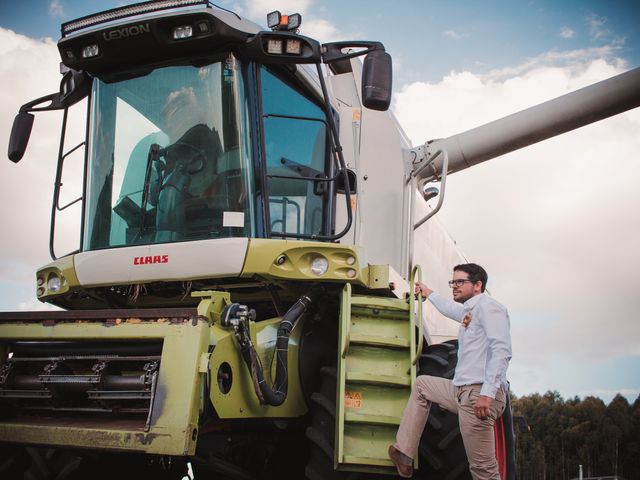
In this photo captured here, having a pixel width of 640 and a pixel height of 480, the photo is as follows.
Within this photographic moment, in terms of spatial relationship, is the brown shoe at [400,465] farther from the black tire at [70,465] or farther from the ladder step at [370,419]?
the black tire at [70,465]

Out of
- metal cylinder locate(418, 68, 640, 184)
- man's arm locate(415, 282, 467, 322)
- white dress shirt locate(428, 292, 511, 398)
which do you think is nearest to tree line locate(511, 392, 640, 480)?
metal cylinder locate(418, 68, 640, 184)

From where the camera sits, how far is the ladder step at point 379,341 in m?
4.90

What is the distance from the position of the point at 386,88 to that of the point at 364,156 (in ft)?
5.07

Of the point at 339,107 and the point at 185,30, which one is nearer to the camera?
the point at 185,30

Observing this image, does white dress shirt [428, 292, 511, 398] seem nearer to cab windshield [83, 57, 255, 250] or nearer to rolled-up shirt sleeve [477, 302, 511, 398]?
rolled-up shirt sleeve [477, 302, 511, 398]

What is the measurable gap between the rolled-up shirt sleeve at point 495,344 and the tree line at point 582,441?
50905 millimetres

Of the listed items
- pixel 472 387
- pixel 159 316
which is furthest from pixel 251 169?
pixel 472 387

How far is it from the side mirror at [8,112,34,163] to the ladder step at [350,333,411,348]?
3.25 meters

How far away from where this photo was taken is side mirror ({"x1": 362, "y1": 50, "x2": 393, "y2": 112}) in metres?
5.08

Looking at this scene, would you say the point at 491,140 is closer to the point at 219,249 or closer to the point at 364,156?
the point at 364,156

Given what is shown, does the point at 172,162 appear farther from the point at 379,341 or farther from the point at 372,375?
the point at 372,375

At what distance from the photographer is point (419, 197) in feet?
23.5

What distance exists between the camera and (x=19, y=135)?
6188 millimetres

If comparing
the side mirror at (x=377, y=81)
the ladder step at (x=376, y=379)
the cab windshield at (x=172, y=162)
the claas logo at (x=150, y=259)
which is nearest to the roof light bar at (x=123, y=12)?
the cab windshield at (x=172, y=162)
